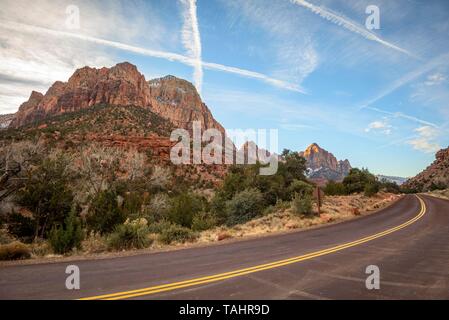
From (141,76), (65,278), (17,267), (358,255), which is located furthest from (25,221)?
(141,76)

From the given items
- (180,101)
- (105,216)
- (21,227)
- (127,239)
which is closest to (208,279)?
(127,239)

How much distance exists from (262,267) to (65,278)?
487cm

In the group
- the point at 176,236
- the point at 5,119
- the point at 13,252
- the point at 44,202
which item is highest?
the point at 5,119

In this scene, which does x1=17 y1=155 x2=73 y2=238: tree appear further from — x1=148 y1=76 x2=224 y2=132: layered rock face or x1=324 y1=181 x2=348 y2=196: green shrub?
x1=148 y1=76 x2=224 y2=132: layered rock face

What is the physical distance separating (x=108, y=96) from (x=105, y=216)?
335 feet

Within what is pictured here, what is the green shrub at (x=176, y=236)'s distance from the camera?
13.2 meters

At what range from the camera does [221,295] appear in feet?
17.0

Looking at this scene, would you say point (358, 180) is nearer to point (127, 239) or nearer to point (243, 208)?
point (243, 208)

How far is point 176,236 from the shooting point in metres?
13.7

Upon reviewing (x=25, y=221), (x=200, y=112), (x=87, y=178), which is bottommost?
(x=25, y=221)

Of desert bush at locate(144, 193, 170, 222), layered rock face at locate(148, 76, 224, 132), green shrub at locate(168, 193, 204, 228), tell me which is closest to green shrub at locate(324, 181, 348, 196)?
desert bush at locate(144, 193, 170, 222)

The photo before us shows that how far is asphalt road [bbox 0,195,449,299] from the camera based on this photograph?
17.3 feet

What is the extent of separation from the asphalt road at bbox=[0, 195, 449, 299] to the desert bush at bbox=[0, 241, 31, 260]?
2.06 metres
